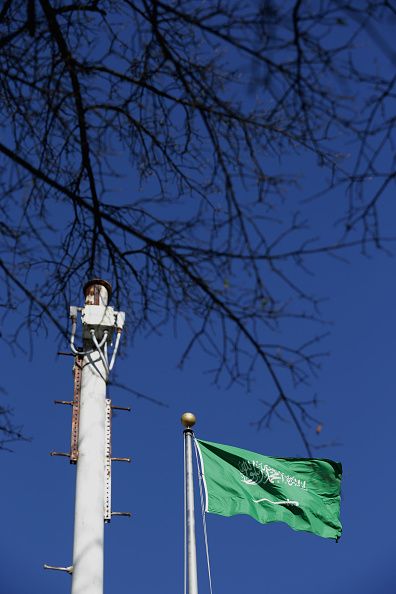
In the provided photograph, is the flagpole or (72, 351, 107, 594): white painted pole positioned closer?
(72, 351, 107, 594): white painted pole

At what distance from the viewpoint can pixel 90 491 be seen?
1034 cm

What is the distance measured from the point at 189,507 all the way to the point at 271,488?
2449 millimetres

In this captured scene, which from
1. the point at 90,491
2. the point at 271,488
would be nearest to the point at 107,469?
the point at 90,491

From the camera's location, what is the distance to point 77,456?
1075 centimetres

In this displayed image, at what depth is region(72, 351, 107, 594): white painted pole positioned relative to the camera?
9609mm

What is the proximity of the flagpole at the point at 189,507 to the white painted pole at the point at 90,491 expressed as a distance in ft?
4.03

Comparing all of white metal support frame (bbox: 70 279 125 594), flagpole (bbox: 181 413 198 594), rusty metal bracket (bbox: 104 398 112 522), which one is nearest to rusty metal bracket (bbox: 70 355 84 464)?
white metal support frame (bbox: 70 279 125 594)

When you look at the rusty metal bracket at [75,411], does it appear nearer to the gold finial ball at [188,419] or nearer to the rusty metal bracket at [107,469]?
the rusty metal bracket at [107,469]

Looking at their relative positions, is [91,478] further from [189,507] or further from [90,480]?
[189,507]

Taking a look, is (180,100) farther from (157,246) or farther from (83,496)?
(83,496)

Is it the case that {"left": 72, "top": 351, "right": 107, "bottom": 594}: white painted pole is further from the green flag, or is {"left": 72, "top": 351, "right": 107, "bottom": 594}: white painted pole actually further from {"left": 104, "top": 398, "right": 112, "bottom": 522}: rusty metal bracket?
the green flag

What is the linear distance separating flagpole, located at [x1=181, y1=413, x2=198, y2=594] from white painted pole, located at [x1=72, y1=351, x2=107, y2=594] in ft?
4.03

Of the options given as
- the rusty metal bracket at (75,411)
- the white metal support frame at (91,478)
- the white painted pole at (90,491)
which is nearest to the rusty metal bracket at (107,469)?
the white metal support frame at (91,478)

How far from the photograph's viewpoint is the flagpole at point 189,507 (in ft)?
35.2
